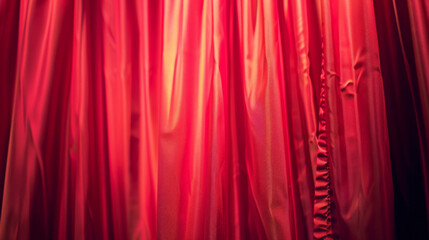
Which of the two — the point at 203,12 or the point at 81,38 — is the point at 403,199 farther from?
the point at 81,38

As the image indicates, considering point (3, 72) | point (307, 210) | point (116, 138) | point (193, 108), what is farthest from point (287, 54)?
point (3, 72)

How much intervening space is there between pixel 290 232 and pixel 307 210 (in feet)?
0.21

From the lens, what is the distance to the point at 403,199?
595 mm

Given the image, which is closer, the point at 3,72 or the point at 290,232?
the point at 290,232

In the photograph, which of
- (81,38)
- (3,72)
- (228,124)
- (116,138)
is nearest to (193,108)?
(228,124)

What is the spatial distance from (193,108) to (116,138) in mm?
212

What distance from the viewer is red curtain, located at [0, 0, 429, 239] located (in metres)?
0.60

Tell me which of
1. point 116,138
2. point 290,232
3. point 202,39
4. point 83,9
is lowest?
point 290,232

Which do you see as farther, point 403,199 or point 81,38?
point 81,38

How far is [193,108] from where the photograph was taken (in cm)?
67

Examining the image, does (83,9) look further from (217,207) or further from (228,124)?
(217,207)

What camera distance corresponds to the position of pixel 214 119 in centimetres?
64

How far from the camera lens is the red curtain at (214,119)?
0.60 meters

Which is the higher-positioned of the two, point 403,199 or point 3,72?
point 3,72
